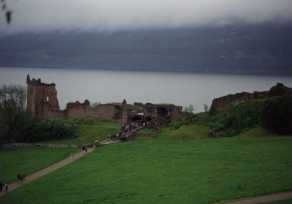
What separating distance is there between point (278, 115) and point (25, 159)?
1740 cm

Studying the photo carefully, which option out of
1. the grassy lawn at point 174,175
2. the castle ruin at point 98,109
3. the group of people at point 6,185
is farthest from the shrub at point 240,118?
the group of people at point 6,185

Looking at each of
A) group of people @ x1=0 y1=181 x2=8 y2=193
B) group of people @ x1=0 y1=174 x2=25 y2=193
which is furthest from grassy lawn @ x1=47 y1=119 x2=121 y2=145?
group of people @ x1=0 y1=181 x2=8 y2=193

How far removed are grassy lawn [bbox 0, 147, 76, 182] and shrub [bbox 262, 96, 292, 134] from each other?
13858mm

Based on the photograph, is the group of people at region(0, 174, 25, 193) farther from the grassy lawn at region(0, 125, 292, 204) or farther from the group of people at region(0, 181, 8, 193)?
the grassy lawn at region(0, 125, 292, 204)

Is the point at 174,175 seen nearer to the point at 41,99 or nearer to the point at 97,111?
the point at 97,111

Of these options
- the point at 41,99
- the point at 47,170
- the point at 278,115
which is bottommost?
the point at 47,170

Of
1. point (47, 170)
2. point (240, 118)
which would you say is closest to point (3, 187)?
point (47, 170)

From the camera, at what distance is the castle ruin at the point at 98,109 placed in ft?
168

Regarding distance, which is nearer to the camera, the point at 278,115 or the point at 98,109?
the point at 278,115

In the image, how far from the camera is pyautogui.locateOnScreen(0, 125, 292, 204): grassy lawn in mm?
17422

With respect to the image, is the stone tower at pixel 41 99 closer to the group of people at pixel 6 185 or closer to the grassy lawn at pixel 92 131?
the grassy lawn at pixel 92 131

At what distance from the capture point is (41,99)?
5947cm

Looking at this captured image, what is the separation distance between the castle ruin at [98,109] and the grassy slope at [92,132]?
2.28 metres

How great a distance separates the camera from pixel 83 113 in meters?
54.8
